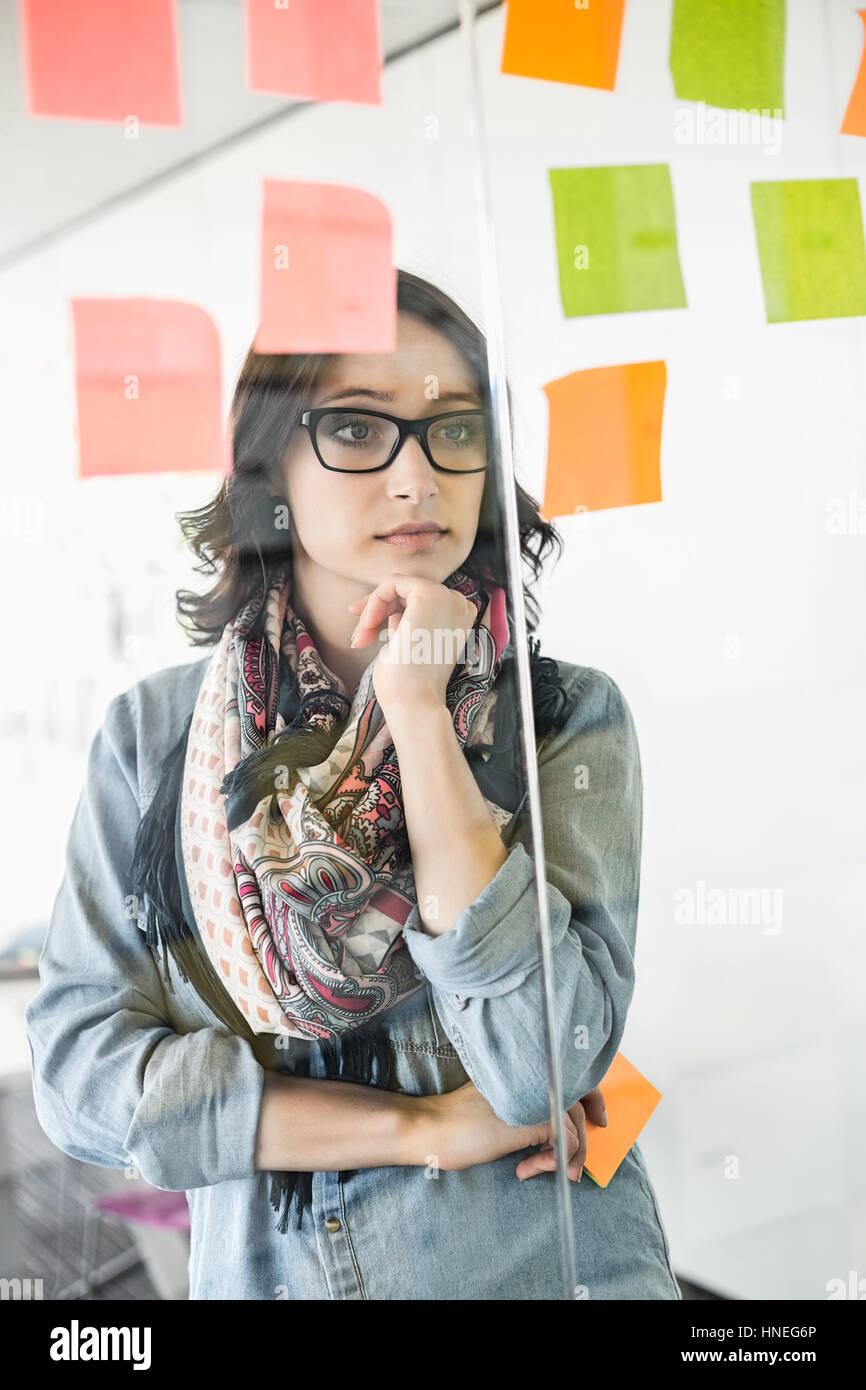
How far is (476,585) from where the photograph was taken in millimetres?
1060

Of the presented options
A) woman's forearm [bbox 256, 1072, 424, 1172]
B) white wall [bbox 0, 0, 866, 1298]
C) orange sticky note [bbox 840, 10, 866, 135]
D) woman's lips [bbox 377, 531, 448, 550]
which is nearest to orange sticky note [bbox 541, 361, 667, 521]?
Answer: white wall [bbox 0, 0, 866, 1298]

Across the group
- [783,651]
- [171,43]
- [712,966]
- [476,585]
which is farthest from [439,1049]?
[171,43]

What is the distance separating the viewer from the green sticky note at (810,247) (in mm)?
1193

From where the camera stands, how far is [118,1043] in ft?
3.25

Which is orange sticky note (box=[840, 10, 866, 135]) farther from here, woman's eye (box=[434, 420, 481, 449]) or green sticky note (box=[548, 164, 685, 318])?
woman's eye (box=[434, 420, 481, 449])

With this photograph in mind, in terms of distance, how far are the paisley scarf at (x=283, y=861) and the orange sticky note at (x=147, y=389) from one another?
150 mm

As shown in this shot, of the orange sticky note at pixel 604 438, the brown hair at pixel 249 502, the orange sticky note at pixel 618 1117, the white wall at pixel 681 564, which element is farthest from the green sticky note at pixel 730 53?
the orange sticky note at pixel 618 1117

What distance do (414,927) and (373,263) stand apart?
24.6 inches

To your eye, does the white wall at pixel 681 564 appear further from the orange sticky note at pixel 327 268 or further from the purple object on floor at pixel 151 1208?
the purple object on floor at pixel 151 1208

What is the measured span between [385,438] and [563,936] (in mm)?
499

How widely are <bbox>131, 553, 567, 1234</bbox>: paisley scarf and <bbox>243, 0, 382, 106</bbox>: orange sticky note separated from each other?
48 centimetres

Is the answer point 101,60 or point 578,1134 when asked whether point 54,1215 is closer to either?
point 578,1134

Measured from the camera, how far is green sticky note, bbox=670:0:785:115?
1.18 meters

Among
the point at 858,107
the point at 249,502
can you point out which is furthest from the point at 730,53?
the point at 249,502
